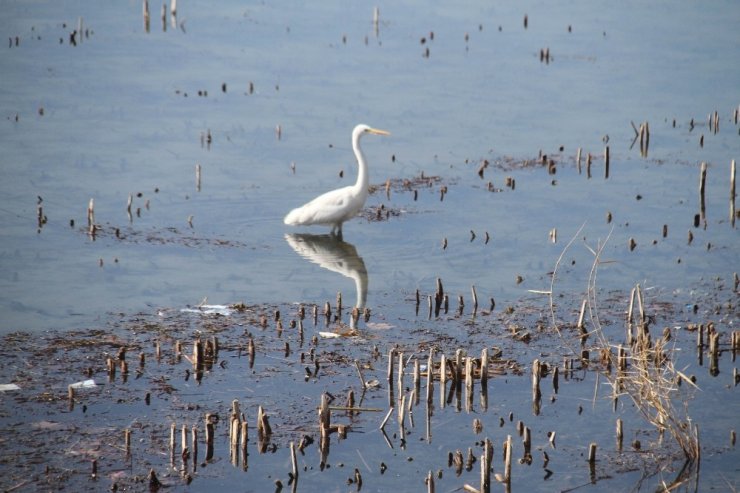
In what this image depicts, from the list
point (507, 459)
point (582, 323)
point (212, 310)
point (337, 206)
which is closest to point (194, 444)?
point (507, 459)

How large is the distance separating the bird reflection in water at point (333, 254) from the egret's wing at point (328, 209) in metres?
0.35

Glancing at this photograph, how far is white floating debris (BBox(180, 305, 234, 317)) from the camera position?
14.4 m

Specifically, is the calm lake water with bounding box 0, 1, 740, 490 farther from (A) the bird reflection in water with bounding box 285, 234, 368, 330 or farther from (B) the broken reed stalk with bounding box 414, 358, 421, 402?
(B) the broken reed stalk with bounding box 414, 358, 421, 402

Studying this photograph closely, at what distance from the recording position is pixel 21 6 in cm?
3481

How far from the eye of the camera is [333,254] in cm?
1744

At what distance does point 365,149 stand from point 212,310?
8.82 metres

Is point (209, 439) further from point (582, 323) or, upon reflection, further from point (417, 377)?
point (582, 323)

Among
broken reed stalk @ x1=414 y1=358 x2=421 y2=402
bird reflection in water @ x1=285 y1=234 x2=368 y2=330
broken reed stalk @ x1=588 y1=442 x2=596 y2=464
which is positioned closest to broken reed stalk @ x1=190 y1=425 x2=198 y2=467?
broken reed stalk @ x1=414 y1=358 x2=421 y2=402

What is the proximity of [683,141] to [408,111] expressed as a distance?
18.3 feet

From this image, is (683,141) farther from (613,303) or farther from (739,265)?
(613,303)

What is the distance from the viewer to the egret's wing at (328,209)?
1759 cm

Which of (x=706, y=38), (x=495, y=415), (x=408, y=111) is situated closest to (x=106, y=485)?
(x=495, y=415)

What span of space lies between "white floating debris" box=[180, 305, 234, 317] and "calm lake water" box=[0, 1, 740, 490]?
1.09ft

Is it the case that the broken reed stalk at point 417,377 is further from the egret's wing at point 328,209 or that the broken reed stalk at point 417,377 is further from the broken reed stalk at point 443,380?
the egret's wing at point 328,209
